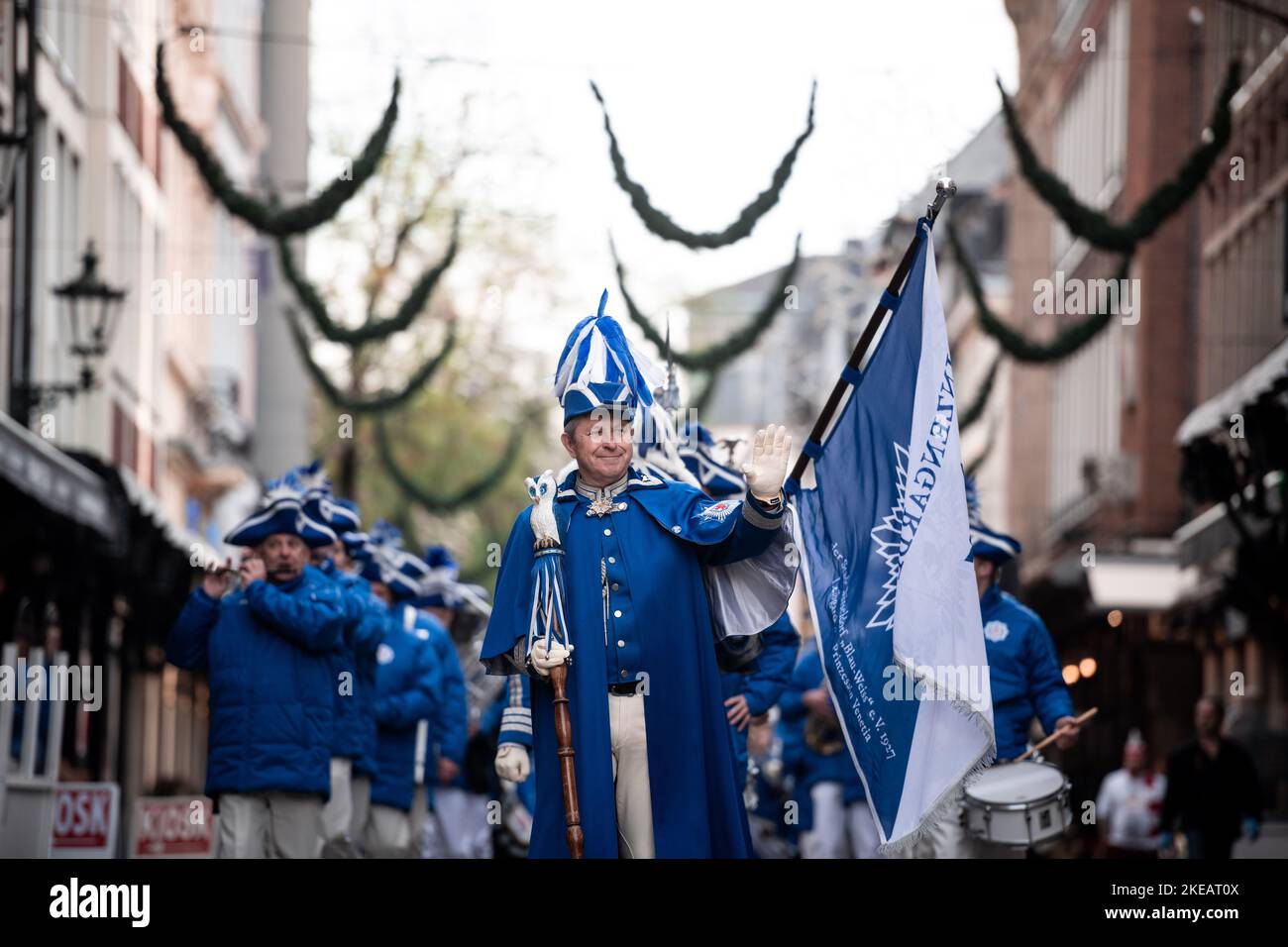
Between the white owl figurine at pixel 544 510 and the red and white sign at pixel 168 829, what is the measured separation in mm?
7488

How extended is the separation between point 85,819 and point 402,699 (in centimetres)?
221

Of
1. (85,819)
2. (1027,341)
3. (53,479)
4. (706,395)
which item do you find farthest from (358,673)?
(706,395)

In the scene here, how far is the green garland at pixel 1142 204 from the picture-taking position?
68.7ft

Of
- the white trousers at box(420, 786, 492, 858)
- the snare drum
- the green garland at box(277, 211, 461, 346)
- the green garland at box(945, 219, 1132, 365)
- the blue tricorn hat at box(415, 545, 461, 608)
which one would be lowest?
the white trousers at box(420, 786, 492, 858)

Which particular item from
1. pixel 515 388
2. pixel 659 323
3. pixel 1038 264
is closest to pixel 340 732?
pixel 659 323

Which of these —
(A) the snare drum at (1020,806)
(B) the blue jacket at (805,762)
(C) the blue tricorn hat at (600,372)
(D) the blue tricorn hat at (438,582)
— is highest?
(C) the blue tricorn hat at (600,372)

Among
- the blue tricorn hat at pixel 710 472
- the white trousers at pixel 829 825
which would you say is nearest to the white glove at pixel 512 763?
the blue tricorn hat at pixel 710 472

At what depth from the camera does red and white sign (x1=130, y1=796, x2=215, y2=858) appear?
56.1 feet

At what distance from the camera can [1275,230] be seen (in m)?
36.8

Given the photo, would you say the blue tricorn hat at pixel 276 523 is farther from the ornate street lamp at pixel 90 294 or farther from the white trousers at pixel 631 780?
the ornate street lamp at pixel 90 294

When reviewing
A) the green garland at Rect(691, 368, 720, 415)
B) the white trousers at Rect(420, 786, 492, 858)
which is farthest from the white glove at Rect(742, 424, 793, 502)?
the green garland at Rect(691, 368, 720, 415)

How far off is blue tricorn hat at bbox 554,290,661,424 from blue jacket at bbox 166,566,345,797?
10.6ft

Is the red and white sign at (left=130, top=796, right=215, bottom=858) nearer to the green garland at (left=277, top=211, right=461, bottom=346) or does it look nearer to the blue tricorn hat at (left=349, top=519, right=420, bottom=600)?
the blue tricorn hat at (left=349, top=519, right=420, bottom=600)

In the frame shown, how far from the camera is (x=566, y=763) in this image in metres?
9.59
